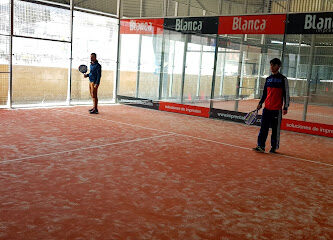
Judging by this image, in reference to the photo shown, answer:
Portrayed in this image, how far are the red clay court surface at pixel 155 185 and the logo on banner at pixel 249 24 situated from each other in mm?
3381

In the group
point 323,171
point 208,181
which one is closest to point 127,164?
point 208,181

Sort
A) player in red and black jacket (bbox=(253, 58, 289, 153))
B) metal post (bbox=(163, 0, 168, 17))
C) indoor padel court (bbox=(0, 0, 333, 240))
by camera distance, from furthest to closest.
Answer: metal post (bbox=(163, 0, 168, 17)) < player in red and black jacket (bbox=(253, 58, 289, 153)) < indoor padel court (bbox=(0, 0, 333, 240))

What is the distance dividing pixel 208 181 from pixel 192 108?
23.5 ft

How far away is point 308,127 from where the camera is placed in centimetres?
986

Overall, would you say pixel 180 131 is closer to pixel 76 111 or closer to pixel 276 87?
pixel 276 87

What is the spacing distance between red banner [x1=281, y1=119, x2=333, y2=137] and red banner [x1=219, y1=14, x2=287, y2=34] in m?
2.43

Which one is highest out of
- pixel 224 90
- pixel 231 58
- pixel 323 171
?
pixel 231 58

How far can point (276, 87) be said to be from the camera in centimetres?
709

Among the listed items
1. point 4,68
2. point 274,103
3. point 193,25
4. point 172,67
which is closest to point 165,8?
point 193,25

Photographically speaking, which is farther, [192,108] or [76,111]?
[192,108]

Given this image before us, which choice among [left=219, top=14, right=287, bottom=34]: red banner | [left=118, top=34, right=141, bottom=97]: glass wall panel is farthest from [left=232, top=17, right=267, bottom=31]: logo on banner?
[left=118, top=34, right=141, bottom=97]: glass wall panel

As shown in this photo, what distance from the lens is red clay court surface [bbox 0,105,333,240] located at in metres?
3.53

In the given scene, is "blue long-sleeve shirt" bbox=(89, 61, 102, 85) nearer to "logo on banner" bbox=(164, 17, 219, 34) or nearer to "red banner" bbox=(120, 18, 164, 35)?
"red banner" bbox=(120, 18, 164, 35)

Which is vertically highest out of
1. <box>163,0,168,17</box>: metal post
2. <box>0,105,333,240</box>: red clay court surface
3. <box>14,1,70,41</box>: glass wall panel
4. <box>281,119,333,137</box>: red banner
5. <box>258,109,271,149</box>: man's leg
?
<box>163,0,168,17</box>: metal post
